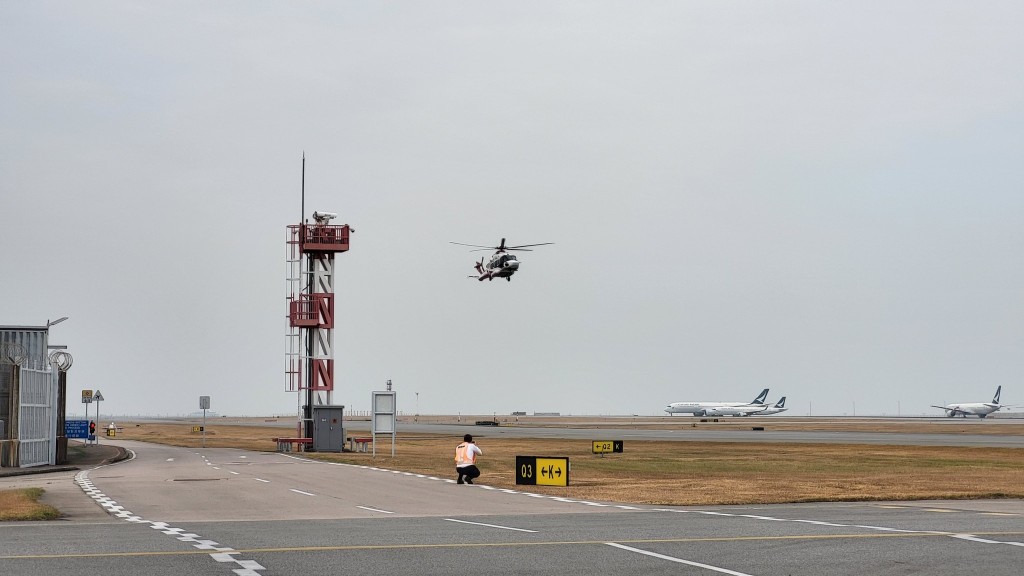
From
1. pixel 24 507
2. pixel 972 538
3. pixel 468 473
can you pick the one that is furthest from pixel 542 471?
pixel 972 538

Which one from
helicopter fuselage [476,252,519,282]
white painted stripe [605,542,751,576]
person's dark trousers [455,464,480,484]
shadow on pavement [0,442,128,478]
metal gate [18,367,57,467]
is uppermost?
helicopter fuselage [476,252,519,282]

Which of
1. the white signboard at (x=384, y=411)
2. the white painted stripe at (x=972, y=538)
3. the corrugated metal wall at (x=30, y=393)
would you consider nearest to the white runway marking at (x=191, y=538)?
the white painted stripe at (x=972, y=538)

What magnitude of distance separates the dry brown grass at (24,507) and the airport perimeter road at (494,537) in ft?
3.37

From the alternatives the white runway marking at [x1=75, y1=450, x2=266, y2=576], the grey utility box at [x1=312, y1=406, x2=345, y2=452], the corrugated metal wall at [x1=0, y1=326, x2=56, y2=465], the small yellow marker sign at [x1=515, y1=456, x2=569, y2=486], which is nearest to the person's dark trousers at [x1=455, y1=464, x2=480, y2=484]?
the small yellow marker sign at [x1=515, y1=456, x2=569, y2=486]

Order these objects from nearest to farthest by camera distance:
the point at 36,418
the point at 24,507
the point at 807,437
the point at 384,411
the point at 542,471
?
1. the point at 24,507
2. the point at 542,471
3. the point at 36,418
4. the point at 384,411
5. the point at 807,437

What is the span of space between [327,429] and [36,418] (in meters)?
17.5

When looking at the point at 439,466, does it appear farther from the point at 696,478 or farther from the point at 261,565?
the point at 261,565

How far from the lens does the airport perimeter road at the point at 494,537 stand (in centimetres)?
1361

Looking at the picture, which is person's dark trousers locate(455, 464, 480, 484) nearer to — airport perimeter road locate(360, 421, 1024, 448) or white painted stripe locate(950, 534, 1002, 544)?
white painted stripe locate(950, 534, 1002, 544)

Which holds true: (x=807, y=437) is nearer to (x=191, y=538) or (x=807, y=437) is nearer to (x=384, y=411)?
(x=384, y=411)

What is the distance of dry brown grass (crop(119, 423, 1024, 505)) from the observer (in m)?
28.5

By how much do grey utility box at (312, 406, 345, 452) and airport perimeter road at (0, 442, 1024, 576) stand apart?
29425 millimetres

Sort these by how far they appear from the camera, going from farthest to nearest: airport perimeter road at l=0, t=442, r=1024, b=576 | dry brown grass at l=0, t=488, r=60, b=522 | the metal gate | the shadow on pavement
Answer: the metal gate
the shadow on pavement
dry brown grass at l=0, t=488, r=60, b=522
airport perimeter road at l=0, t=442, r=1024, b=576

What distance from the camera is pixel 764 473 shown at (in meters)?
39.5
